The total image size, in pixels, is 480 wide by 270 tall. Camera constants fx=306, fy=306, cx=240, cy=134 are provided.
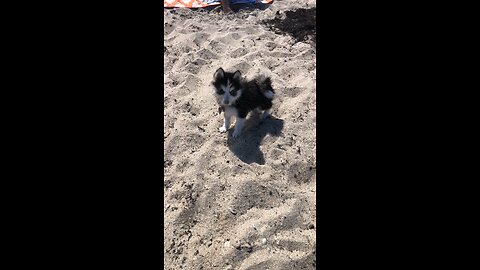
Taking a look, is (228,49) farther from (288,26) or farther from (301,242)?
(301,242)

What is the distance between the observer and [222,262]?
2.31m

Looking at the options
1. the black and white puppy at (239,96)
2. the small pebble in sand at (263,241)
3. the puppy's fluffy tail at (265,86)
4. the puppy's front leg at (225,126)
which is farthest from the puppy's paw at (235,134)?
the small pebble in sand at (263,241)

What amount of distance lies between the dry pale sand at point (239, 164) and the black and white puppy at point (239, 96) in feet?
0.60

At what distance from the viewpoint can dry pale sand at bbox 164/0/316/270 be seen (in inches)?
93.9

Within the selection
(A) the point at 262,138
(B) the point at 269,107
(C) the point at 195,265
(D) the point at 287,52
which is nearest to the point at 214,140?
(A) the point at 262,138

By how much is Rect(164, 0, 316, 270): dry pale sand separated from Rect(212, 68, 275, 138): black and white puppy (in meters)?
0.18

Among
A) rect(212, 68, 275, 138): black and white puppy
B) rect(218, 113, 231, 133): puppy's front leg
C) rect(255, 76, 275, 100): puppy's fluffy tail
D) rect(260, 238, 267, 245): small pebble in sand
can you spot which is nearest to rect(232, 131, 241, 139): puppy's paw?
rect(212, 68, 275, 138): black and white puppy

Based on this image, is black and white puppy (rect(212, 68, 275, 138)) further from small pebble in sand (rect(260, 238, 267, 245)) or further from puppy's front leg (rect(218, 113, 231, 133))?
small pebble in sand (rect(260, 238, 267, 245))

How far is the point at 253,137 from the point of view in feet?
11.5

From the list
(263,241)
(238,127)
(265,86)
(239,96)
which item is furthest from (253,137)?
(263,241)

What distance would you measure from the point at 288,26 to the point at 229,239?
4203 mm

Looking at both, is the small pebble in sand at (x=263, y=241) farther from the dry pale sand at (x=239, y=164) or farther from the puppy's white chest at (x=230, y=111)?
the puppy's white chest at (x=230, y=111)

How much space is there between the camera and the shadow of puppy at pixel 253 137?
322 cm

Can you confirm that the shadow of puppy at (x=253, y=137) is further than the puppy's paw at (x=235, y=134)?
No
